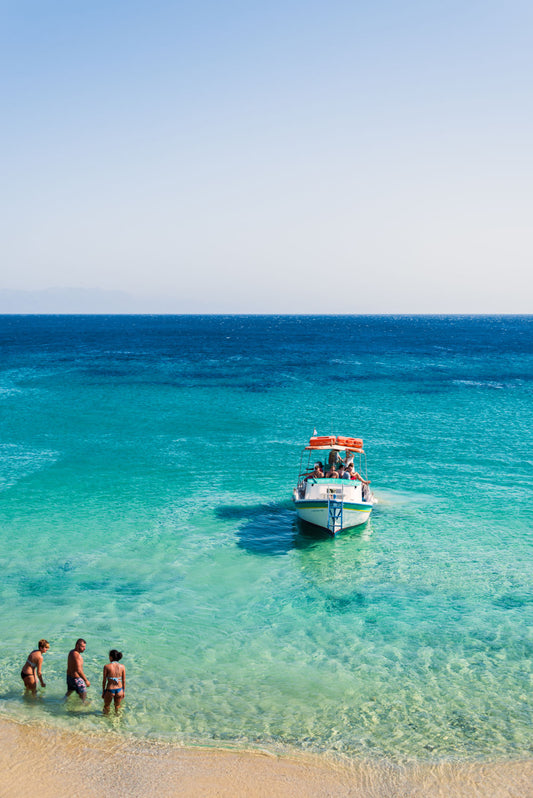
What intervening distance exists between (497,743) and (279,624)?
634 cm

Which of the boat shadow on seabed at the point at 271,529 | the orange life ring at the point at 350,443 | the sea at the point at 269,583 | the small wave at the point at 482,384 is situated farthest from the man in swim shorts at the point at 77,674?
the small wave at the point at 482,384

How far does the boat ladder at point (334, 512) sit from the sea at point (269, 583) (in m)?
0.60

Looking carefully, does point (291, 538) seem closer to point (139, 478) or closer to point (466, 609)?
point (466, 609)

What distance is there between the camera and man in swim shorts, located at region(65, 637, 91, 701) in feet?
40.8

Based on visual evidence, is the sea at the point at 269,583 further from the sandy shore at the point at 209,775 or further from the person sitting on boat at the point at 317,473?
the person sitting on boat at the point at 317,473

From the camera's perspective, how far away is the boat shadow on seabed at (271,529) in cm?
2180

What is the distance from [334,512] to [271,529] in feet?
9.29

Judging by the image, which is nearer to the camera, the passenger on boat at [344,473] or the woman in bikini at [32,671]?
the woman in bikini at [32,671]

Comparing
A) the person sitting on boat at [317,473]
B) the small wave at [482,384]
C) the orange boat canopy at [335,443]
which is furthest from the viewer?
the small wave at [482,384]

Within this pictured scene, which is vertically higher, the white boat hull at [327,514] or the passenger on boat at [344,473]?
the passenger on boat at [344,473]

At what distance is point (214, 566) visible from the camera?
65.7 ft

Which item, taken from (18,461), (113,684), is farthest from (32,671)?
(18,461)

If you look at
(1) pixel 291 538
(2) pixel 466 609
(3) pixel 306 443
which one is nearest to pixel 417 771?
(2) pixel 466 609

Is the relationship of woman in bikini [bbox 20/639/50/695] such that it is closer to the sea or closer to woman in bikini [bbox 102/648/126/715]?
the sea
